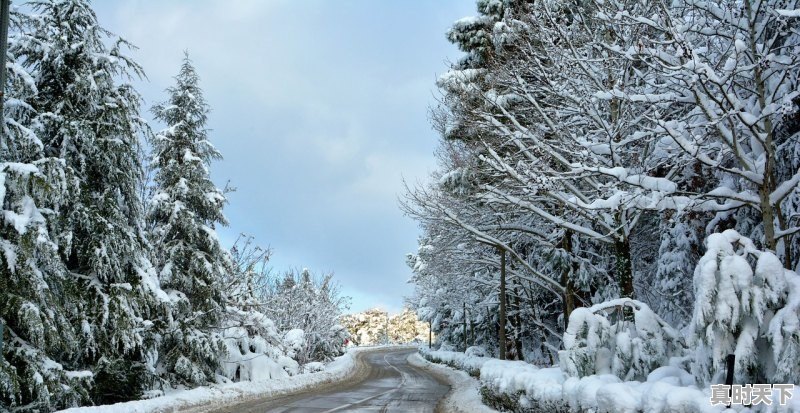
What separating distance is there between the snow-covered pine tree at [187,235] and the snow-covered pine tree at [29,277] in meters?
5.12

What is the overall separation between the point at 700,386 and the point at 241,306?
17.8 metres

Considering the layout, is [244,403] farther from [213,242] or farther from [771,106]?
[771,106]

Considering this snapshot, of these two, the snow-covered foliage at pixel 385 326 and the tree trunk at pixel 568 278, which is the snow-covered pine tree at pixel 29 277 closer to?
the tree trunk at pixel 568 278

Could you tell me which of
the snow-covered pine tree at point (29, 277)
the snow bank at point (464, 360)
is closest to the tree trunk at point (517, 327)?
the snow bank at point (464, 360)

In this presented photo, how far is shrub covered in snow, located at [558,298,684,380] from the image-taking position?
28.9ft

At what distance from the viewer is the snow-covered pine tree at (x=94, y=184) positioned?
13.5 meters

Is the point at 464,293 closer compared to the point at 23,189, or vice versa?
the point at 23,189

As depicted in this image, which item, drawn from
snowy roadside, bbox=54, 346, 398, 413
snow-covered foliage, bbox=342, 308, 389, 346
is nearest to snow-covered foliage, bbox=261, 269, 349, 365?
snowy roadside, bbox=54, 346, 398, 413

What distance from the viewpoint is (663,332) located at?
9172 millimetres

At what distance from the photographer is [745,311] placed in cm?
641

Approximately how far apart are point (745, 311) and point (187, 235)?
16.4 m

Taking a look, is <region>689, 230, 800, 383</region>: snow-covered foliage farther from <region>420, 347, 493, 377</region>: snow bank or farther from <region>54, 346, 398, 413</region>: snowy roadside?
<region>420, 347, 493, 377</region>: snow bank

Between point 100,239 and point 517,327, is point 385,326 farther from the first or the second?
point 100,239

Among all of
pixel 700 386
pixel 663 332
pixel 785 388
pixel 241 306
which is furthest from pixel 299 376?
pixel 785 388
